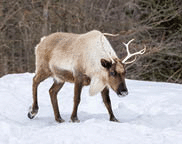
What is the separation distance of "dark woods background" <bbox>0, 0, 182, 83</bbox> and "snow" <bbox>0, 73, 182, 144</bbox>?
3273 mm

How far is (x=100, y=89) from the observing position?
17.0ft

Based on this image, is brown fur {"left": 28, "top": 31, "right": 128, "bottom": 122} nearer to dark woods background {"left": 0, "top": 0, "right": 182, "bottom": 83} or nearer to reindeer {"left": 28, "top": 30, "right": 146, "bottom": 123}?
reindeer {"left": 28, "top": 30, "right": 146, "bottom": 123}

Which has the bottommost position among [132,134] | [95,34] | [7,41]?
[7,41]

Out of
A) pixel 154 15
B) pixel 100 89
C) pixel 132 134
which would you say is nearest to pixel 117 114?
pixel 100 89

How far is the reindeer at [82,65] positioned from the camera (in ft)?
16.0

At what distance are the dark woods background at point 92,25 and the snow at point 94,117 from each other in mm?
3273

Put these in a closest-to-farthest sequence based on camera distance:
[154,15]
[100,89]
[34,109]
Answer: [100,89] < [34,109] < [154,15]

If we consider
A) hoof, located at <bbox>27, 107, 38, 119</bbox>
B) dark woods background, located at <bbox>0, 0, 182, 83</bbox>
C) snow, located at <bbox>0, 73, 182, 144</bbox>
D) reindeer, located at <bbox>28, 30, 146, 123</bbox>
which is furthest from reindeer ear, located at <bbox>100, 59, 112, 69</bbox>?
dark woods background, located at <bbox>0, 0, 182, 83</bbox>

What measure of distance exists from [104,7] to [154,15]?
6.52ft

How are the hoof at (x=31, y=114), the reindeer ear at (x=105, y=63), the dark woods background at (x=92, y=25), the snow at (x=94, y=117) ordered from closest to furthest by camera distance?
1. the snow at (x=94, y=117)
2. the reindeer ear at (x=105, y=63)
3. the hoof at (x=31, y=114)
4. the dark woods background at (x=92, y=25)

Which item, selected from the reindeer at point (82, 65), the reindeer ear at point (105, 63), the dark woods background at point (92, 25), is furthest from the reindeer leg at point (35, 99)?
the dark woods background at point (92, 25)

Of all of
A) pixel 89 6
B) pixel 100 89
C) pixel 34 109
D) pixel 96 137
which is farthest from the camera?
pixel 89 6

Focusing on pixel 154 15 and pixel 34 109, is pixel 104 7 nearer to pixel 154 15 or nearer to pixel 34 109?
pixel 154 15

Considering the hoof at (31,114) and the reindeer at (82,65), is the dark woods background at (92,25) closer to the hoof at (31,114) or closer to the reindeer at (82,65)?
the reindeer at (82,65)
